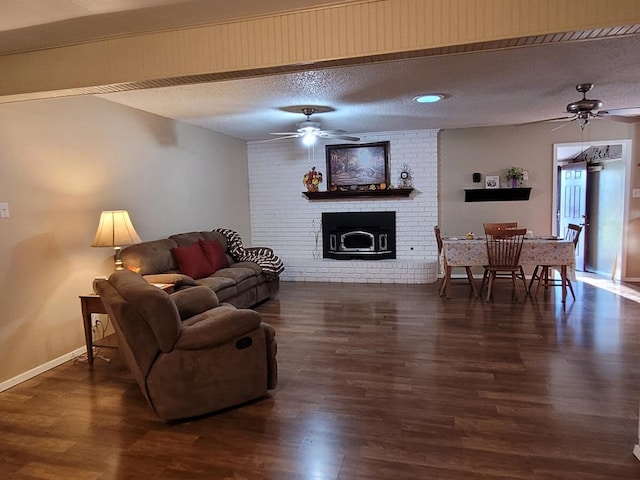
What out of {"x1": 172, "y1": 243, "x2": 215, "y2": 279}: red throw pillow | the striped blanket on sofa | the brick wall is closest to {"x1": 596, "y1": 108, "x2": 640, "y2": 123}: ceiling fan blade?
the brick wall

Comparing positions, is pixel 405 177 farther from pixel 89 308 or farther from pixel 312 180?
pixel 89 308

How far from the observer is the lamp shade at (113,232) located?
11.6 feet

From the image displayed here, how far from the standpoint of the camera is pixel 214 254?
507 centimetres

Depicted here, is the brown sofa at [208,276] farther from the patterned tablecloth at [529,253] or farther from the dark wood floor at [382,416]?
the patterned tablecloth at [529,253]

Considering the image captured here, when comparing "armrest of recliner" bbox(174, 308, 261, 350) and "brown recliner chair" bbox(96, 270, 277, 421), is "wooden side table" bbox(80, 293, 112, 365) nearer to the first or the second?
"brown recliner chair" bbox(96, 270, 277, 421)

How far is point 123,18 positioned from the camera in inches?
91.2

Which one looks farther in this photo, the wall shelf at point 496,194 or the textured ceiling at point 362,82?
the wall shelf at point 496,194

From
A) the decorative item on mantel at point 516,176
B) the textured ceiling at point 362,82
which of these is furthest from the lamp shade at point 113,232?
the decorative item on mantel at point 516,176

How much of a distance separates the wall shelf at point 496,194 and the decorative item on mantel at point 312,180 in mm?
2337

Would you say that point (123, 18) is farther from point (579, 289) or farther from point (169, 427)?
point (579, 289)

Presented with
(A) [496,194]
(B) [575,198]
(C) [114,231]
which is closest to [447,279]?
(A) [496,194]

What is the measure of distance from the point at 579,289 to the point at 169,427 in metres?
5.39

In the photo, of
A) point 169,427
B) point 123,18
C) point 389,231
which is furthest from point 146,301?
point 389,231

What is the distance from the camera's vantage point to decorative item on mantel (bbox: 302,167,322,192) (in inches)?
274
